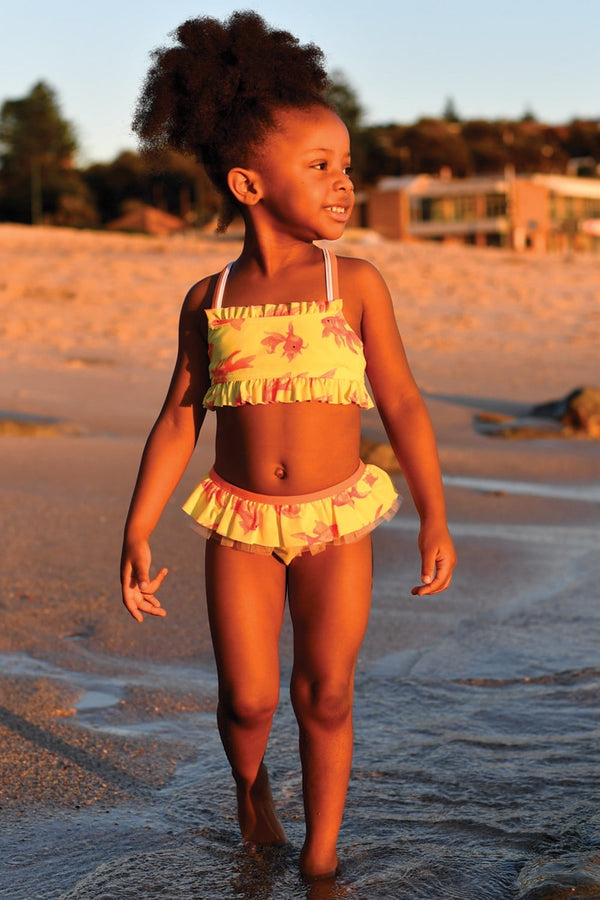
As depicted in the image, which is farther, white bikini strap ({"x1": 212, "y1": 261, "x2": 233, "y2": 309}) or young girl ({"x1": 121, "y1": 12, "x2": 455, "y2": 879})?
white bikini strap ({"x1": 212, "y1": 261, "x2": 233, "y2": 309})

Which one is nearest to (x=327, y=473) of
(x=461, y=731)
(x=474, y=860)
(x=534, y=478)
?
(x=474, y=860)

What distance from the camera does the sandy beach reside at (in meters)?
3.03

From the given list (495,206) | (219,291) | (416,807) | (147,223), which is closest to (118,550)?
(416,807)

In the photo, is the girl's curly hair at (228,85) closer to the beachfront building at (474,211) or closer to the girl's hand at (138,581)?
the girl's hand at (138,581)

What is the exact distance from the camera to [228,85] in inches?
103

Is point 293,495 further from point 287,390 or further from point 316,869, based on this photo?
point 316,869

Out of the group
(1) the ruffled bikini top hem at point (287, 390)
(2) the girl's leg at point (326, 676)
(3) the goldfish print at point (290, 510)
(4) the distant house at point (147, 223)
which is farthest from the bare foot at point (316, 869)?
(4) the distant house at point (147, 223)

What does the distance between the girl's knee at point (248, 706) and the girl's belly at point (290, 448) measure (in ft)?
1.41

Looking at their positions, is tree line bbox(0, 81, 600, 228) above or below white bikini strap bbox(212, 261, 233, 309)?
above

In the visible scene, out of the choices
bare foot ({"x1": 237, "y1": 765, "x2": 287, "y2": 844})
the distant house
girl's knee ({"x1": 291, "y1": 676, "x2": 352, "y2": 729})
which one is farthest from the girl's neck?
the distant house

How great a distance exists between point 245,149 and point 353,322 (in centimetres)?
44

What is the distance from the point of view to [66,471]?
265 inches

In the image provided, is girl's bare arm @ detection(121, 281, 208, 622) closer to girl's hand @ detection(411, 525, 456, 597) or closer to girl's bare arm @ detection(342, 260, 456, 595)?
girl's bare arm @ detection(342, 260, 456, 595)

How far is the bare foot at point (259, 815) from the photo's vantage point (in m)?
2.66
